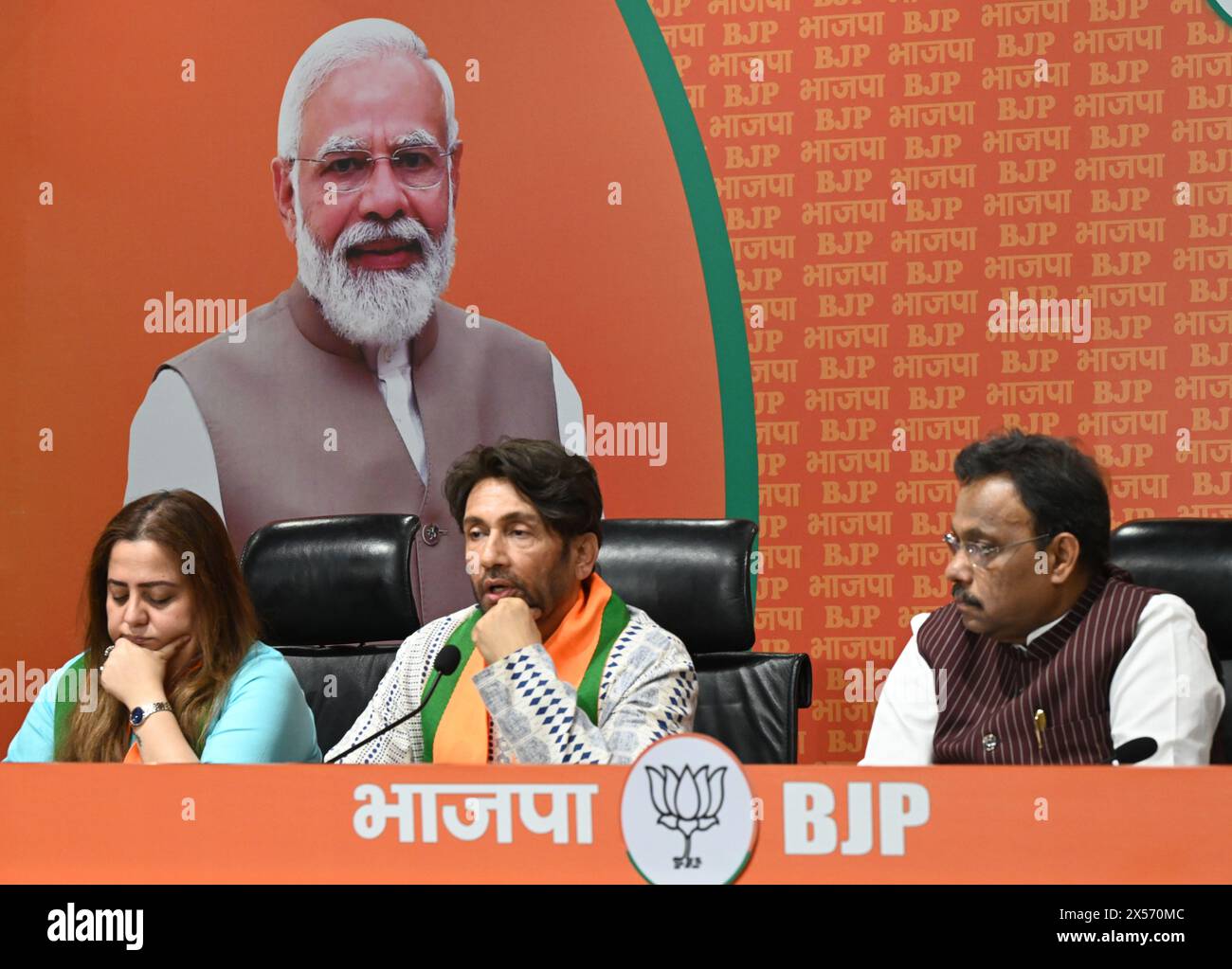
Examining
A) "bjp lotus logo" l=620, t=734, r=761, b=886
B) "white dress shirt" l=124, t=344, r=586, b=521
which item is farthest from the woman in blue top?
"white dress shirt" l=124, t=344, r=586, b=521

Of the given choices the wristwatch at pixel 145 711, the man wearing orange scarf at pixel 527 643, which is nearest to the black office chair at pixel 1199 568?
the man wearing orange scarf at pixel 527 643

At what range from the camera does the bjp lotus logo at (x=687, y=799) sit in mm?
1133

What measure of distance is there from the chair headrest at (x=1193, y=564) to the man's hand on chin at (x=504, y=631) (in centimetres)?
92

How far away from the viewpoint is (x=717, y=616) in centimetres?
212

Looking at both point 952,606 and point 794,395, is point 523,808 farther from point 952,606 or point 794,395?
point 794,395

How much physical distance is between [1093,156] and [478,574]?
5.32 feet

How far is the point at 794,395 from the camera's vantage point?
9.18ft

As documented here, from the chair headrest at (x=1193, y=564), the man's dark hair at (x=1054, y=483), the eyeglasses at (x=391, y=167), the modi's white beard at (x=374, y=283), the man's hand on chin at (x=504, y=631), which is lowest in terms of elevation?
the man's hand on chin at (x=504, y=631)

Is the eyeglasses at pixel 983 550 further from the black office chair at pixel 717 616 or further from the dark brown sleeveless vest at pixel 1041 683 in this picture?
the black office chair at pixel 717 616

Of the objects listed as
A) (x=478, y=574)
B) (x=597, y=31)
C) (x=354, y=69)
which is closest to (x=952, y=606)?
(x=478, y=574)

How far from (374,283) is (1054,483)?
168 centimetres

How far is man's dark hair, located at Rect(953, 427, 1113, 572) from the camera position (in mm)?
1854

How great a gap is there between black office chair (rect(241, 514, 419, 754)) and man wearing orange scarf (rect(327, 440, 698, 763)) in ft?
0.77

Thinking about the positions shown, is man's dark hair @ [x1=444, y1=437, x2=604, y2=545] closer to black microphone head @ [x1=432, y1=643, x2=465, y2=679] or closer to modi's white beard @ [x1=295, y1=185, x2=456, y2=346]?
black microphone head @ [x1=432, y1=643, x2=465, y2=679]
